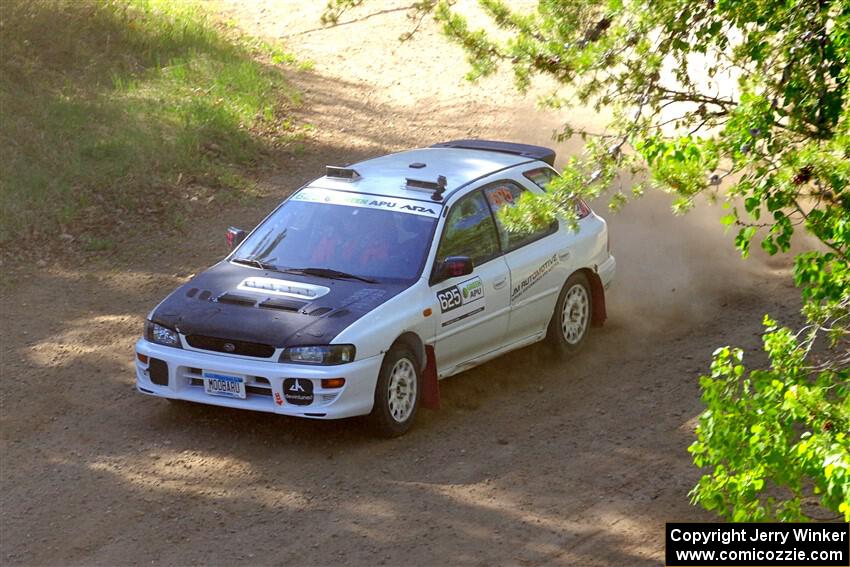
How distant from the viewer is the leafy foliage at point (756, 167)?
491cm

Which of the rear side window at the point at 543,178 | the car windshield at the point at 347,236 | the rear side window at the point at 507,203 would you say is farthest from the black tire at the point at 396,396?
the rear side window at the point at 543,178

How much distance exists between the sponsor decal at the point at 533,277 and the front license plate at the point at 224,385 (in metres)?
2.48

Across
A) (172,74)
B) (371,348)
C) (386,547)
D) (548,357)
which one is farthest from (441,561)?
(172,74)

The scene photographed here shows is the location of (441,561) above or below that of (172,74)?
below

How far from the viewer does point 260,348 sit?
8.26 metres

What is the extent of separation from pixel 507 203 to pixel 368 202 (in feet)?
3.82

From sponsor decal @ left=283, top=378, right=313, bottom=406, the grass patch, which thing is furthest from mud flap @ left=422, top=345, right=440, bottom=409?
the grass patch

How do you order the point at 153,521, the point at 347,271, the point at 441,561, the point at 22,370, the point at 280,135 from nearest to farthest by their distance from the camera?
the point at 441,561, the point at 153,521, the point at 347,271, the point at 22,370, the point at 280,135

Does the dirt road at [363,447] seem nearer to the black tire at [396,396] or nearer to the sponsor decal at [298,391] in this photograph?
the black tire at [396,396]

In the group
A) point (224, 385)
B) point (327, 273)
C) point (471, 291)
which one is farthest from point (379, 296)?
point (224, 385)

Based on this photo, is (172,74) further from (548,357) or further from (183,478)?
(183,478)

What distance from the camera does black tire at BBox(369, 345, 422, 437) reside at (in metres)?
8.45

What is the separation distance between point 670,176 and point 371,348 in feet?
11.2

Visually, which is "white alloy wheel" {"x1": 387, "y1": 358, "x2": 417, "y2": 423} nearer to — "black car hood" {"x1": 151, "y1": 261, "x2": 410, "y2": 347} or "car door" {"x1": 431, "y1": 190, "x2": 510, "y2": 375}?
"car door" {"x1": 431, "y1": 190, "x2": 510, "y2": 375}
